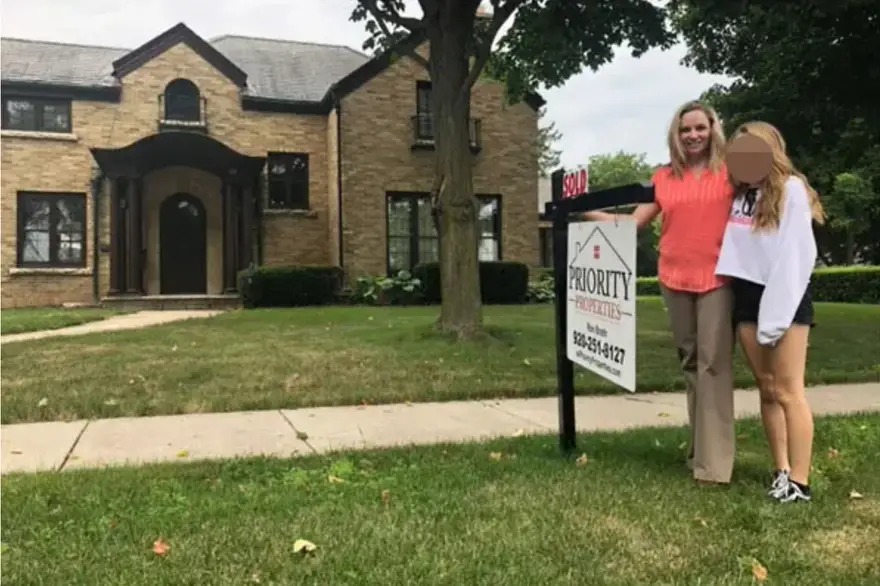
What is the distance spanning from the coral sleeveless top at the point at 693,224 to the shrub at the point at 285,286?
15890mm

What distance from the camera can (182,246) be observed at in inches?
849

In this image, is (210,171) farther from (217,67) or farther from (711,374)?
(711,374)

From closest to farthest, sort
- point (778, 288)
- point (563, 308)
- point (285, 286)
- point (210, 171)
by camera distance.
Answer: point (778, 288) < point (563, 308) < point (285, 286) < point (210, 171)

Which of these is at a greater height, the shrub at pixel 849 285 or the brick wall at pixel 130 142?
the brick wall at pixel 130 142

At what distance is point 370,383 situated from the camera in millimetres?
7785

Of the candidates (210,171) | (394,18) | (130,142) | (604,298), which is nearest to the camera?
(604,298)

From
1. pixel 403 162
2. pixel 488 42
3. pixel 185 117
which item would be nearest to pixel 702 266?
pixel 488 42

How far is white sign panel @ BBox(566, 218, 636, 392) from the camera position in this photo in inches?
169

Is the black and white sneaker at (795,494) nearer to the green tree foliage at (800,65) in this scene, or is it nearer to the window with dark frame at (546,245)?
the green tree foliage at (800,65)

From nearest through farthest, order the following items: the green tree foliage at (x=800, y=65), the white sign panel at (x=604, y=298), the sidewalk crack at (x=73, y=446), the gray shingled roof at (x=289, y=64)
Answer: the white sign panel at (x=604, y=298)
the sidewalk crack at (x=73, y=446)
the green tree foliage at (x=800, y=65)
the gray shingled roof at (x=289, y=64)

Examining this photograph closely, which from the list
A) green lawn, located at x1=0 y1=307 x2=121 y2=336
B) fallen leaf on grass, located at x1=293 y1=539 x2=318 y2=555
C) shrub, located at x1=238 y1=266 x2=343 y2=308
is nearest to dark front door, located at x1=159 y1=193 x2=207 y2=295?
shrub, located at x1=238 y1=266 x2=343 y2=308

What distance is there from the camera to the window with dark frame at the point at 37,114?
20234 millimetres

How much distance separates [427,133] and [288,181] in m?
4.13

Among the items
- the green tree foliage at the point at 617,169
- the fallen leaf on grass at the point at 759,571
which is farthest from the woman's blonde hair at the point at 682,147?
the green tree foliage at the point at 617,169
